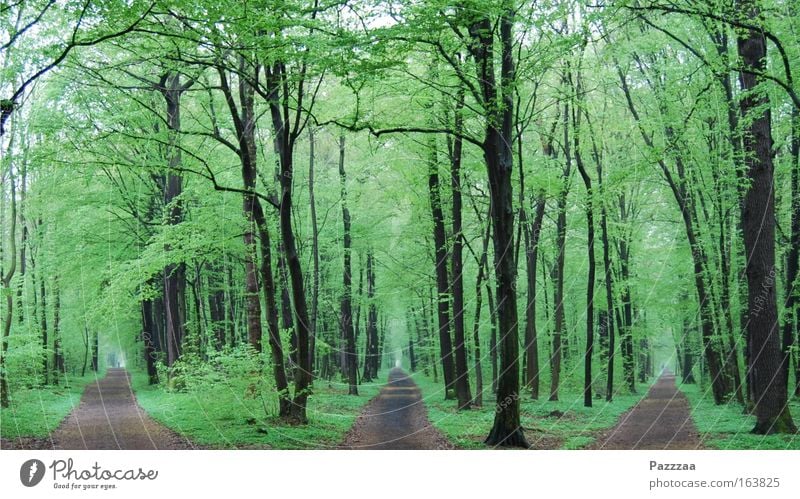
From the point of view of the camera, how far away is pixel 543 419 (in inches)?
331

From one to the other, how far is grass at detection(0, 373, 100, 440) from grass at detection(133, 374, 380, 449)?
33.9 inches

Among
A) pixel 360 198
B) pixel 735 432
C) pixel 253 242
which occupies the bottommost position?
pixel 735 432

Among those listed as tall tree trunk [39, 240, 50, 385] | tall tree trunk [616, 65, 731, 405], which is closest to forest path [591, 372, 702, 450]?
tall tree trunk [616, 65, 731, 405]

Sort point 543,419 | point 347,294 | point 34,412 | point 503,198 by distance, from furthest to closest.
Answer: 1. point 347,294
2. point 543,419
3. point 503,198
4. point 34,412

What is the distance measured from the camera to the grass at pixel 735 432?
6199 millimetres

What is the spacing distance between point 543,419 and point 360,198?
4306 millimetres

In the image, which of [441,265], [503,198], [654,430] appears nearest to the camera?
[503,198]

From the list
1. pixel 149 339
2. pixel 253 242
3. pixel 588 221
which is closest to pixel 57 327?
pixel 149 339

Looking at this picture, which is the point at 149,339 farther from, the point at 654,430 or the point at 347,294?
the point at 654,430

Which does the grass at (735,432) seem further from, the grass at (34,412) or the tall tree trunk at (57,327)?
the tall tree trunk at (57,327)

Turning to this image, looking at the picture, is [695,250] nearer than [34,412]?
No

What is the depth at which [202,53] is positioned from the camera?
657 centimetres

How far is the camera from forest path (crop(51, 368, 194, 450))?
597cm
